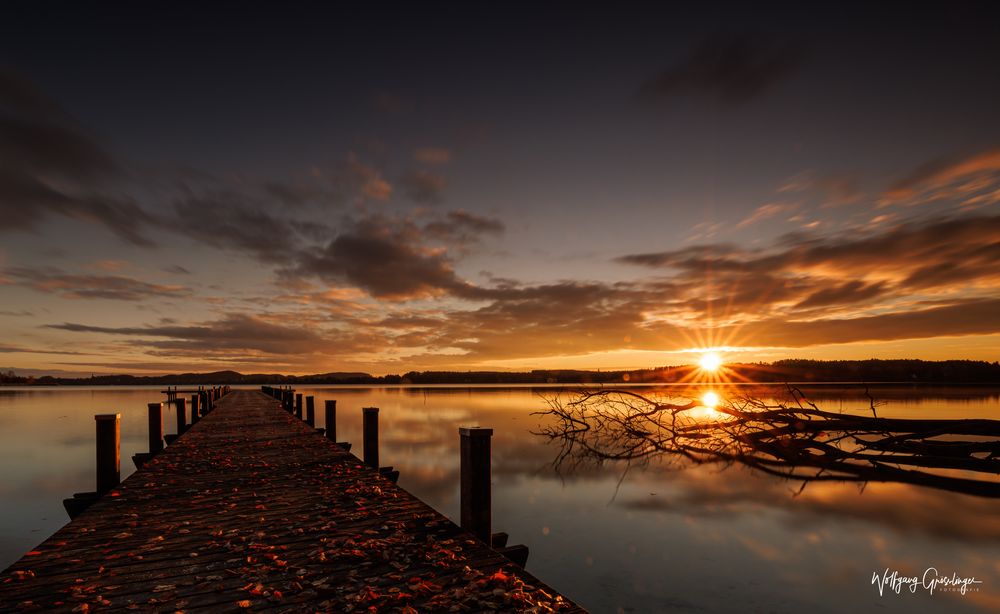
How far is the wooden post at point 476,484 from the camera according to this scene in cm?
711

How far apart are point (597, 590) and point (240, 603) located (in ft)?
19.6

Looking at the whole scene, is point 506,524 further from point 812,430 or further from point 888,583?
point 812,430

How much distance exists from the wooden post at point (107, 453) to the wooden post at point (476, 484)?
25.1ft

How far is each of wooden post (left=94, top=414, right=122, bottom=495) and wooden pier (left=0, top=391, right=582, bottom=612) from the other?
0.49 m

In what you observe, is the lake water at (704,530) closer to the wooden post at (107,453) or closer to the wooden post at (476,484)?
the wooden post at (476,484)

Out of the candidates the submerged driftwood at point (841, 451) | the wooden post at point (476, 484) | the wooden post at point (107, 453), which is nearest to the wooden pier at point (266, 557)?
the wooden post at point (476, 484)

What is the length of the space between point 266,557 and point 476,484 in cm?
284

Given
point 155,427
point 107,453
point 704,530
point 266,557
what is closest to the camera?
point 266,557

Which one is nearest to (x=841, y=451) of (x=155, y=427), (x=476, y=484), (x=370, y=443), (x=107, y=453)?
(x=370, y=443)

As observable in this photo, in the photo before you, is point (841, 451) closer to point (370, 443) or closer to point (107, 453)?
point (370, 443)

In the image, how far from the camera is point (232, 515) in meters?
7.57

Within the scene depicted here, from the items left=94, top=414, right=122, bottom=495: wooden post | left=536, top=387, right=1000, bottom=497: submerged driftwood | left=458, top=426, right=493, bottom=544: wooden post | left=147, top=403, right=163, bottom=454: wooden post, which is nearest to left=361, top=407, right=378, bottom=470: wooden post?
left=94, top=414, right=122, bottom=495: wooden post

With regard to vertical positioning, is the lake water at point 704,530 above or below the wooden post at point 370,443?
below

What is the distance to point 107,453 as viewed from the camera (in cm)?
1023
